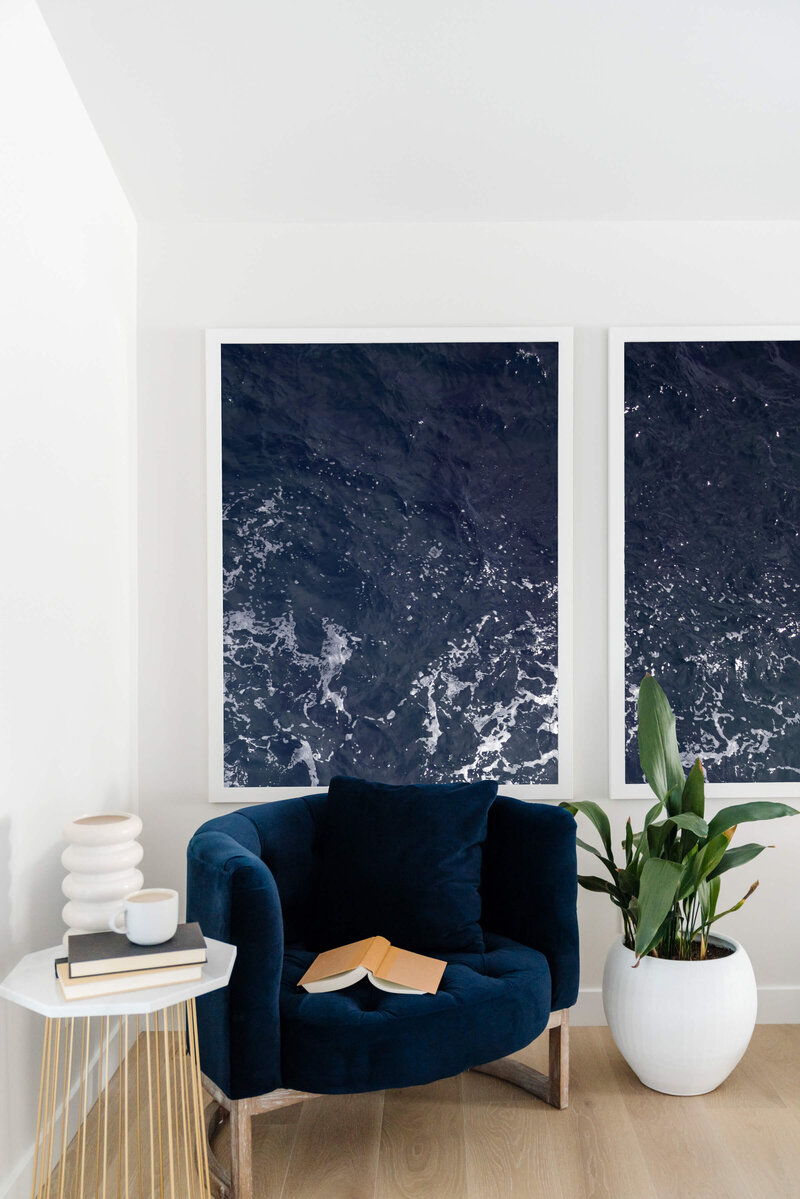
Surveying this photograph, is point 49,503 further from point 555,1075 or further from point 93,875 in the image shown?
point 555,1075

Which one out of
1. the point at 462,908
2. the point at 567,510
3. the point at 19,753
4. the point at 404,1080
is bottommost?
the point at 404,1080

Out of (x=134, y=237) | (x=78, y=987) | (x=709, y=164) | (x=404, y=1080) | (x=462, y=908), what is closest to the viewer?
(x=78, y=987)

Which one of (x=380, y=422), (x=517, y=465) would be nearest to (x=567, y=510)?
(x=517, y=465)

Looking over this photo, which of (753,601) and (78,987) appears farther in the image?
(753,601)

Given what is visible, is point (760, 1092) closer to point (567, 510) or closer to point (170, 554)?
point (567, 510)

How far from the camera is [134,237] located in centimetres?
289

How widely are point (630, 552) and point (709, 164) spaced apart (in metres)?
1.16

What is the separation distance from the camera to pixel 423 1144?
2.20 m

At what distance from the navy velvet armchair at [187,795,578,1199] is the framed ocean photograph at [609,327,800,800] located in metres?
0.64

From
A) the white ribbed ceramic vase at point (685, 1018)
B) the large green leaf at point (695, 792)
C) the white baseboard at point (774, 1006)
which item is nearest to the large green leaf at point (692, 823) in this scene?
the large green leaf at point (695, 792)

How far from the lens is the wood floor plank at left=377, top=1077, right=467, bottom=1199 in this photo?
2025 millimetres

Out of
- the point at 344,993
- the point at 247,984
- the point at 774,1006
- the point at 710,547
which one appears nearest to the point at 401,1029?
the point at 344,993

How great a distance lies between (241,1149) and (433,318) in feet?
7.75

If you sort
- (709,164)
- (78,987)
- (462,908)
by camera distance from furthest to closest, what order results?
(709,164), (462,908), (78,987)
